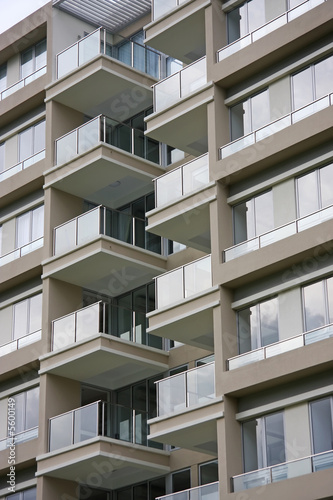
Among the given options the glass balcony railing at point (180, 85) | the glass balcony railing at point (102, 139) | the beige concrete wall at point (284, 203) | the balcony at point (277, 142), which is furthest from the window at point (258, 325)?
the glass balcony railing at point (102, 139)

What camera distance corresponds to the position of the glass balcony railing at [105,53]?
39.4m

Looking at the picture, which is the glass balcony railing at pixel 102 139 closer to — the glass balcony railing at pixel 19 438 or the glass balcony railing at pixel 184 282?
the glass balcony railing at pixel 184 282

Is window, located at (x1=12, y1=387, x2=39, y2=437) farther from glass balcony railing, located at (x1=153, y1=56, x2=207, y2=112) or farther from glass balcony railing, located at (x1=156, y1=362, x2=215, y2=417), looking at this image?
glass balcony railing, located at (x1=153, y1=56, x2=207, y2=112)

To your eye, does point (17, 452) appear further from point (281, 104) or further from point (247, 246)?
point (281, 104)

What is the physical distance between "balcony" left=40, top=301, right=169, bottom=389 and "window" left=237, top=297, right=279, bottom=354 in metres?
5.42

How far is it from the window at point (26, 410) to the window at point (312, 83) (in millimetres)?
13379

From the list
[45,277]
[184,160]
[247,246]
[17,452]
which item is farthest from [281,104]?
[17,452]

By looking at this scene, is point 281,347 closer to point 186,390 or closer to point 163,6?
point 186,390

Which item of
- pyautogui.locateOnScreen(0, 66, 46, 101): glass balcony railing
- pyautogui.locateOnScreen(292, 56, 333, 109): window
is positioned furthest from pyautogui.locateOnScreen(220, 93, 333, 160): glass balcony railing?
pyautogui.locateOnScreen(0, 66, 46, 101): glass balcony railing

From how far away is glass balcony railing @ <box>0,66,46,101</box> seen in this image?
41594 millimetres

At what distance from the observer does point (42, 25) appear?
41719 mm

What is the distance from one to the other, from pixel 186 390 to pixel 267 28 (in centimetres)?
1105

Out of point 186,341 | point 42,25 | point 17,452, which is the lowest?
point 17,452

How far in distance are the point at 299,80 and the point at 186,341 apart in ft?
28.6
